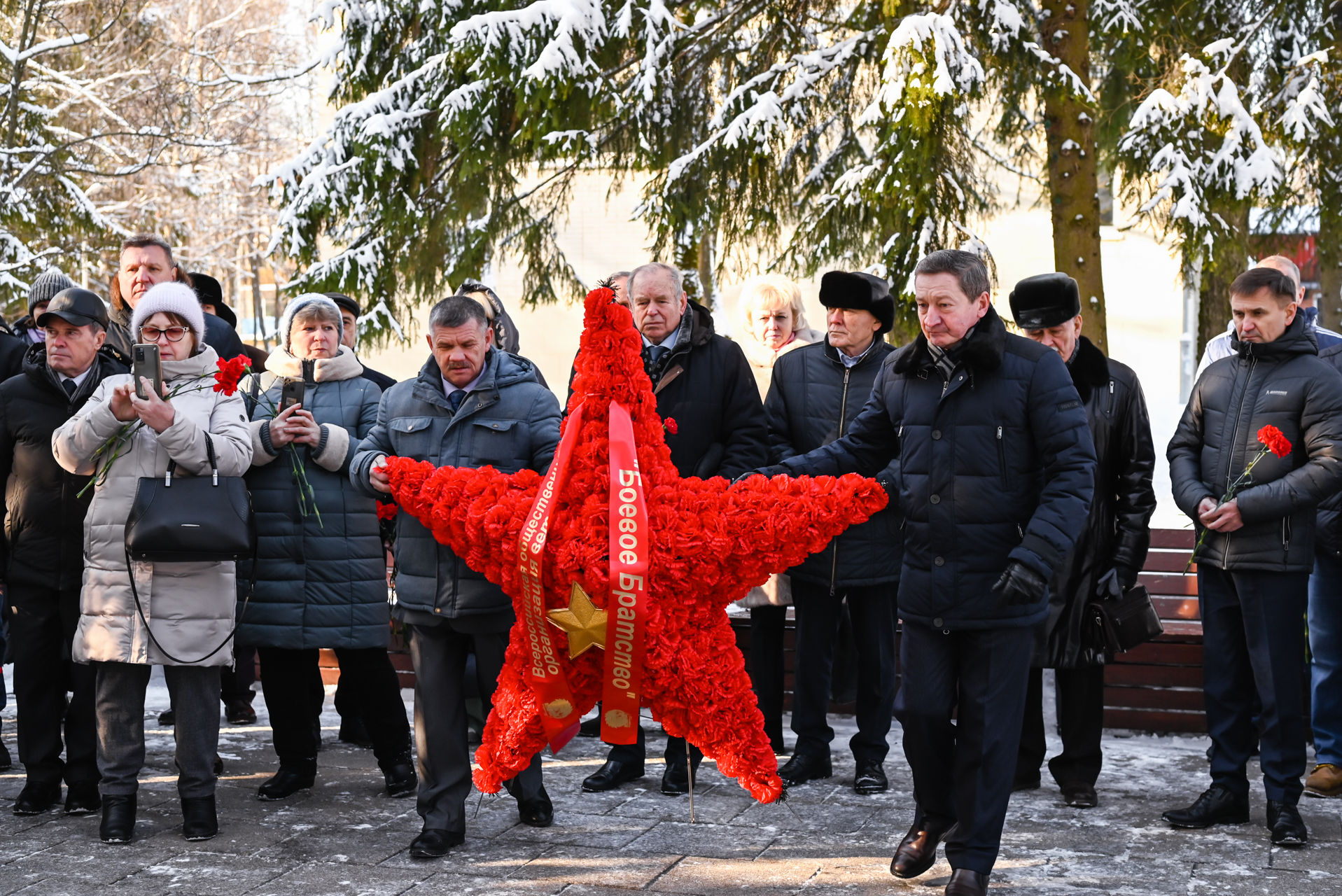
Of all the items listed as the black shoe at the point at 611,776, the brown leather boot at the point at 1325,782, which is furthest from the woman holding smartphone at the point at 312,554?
the brown leather boot at the point at 1325,782

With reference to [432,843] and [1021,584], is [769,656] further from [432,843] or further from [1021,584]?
[1021,584]

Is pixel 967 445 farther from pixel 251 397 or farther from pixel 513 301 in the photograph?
Result: pixel 513 301

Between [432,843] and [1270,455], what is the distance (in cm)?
345

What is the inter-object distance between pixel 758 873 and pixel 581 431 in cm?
169

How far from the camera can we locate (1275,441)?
489cm

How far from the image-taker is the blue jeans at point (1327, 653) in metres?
5.59

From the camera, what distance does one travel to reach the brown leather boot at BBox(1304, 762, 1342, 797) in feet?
18.2

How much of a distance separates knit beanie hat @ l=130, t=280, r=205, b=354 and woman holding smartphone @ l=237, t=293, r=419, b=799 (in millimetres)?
484

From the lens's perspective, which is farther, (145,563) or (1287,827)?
(145,563)

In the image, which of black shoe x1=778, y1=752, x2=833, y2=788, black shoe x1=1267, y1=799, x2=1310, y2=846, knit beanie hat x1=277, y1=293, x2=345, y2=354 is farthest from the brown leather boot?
knit beanie hat x1=277, y1=293, x2=345, y2=354

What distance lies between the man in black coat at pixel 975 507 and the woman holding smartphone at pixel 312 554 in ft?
7.67

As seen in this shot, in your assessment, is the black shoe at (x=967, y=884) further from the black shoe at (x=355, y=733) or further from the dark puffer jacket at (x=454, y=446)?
the black shoe at (x=355, y=733)

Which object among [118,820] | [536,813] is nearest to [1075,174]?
[536,813]

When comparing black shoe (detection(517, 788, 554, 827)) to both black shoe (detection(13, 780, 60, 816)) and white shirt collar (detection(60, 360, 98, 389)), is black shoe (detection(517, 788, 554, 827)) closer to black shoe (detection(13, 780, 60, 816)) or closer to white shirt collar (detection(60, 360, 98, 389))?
black shoe (detection(13, 780, 60, 816))
